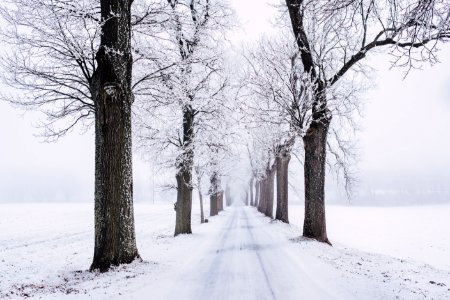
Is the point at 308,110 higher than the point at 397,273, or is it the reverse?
the point at 308,110

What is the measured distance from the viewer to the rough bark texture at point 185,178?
16.8 metres

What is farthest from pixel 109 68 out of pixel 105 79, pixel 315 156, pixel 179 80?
pixel 315 156

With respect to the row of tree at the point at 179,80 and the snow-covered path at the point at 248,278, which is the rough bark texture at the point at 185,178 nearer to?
the row of tree at the point at 179,80

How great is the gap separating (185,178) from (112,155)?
30.7 feet

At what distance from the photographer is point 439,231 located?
88.3 feet

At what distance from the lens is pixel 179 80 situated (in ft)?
42.4

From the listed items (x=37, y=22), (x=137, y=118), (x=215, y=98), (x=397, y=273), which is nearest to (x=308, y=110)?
(x=215, y=98)

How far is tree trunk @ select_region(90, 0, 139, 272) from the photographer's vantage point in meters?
7.98

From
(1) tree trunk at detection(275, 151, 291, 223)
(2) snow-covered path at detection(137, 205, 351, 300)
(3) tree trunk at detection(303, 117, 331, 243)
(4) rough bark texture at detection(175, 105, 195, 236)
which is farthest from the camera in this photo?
(1) tree trunk at detection(275, 151, 291, 223)

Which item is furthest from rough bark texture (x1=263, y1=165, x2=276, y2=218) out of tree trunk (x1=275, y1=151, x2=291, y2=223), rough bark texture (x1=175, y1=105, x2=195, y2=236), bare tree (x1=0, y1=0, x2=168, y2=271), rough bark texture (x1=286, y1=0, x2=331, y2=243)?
bare tree (x1=0, y1=0, x2=168, y2=271)

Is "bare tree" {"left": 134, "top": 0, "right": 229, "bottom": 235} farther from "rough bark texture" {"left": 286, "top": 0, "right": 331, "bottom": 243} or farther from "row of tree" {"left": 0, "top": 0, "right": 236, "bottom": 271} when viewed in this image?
"rough bark texture" {"left": 286, "top": 0, "right": 331, "bottom": 243}

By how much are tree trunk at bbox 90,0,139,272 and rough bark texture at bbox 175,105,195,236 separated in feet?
27.1

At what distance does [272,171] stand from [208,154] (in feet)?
48.2

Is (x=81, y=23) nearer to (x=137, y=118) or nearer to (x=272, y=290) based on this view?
(x=137, y=118)
